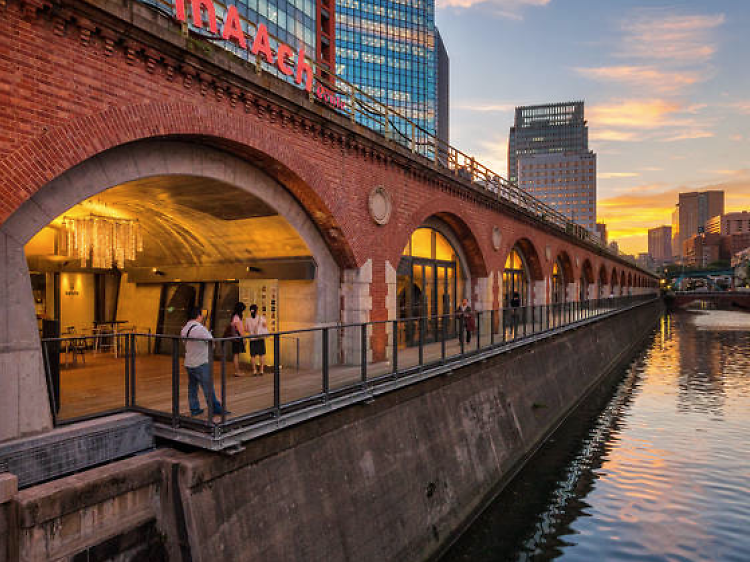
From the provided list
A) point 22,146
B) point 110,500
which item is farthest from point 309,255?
point 110,500

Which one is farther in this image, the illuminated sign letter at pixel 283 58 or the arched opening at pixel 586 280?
the arched opening at pixel 586 280

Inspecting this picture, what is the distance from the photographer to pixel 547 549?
961 centimetres

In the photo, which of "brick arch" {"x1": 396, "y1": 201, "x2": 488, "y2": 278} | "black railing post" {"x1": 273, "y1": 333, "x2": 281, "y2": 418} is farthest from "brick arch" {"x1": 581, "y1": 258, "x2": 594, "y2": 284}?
"black railing post" {"x1": 273, "y1": 333, "x2": 281, "y2": 418}

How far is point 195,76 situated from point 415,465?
8.09 metres

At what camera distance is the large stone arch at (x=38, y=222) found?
232 inches

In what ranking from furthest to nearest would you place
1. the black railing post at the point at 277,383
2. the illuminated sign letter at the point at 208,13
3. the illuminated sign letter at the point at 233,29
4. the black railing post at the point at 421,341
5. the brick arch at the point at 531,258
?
1. the brick arch at the point at 531,258
2. the black railing post at the point at 421,341
3. the illuminated sign letter at the point at 233,29
4. the illuminated sign letter at the point at 208,13
5. the black railing post at the point at 277,383

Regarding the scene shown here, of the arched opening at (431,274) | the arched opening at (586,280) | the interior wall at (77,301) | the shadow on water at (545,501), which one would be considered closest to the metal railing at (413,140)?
the arched opening at (431,274)

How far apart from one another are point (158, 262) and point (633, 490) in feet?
46.8

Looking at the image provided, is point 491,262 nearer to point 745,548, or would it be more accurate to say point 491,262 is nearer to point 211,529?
point 745,548

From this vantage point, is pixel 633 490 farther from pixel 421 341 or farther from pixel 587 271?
pixel 587 271

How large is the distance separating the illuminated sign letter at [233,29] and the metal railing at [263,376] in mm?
5626

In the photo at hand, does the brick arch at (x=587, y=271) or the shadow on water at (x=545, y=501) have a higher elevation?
the brick arch at (x=587, y=271)

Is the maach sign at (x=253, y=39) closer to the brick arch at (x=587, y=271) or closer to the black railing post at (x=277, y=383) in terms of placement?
the black railing post at (x=277, y=383)

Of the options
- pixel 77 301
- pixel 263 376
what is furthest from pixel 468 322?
pixel 77 301
